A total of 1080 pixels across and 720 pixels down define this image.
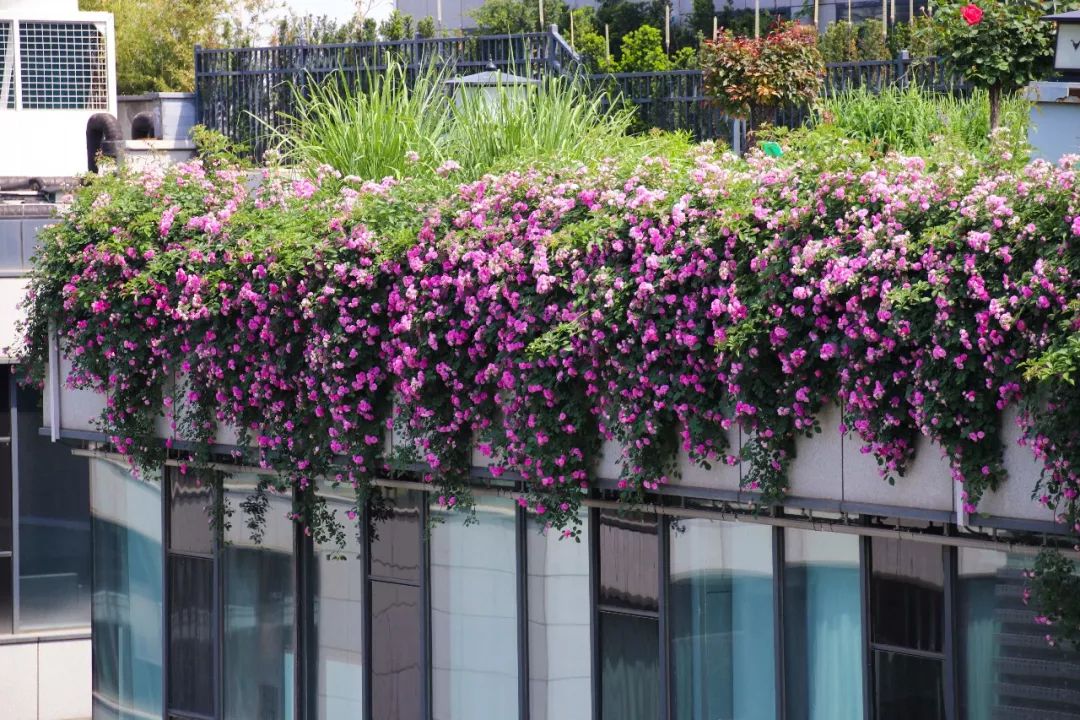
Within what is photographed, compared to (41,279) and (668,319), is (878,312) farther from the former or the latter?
(41,279)

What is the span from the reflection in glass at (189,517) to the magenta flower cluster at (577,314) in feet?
1.56

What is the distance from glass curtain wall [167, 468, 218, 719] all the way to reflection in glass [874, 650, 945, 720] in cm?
576

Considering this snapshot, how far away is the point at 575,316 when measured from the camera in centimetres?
936

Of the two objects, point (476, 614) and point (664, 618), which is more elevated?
point (664, 618)

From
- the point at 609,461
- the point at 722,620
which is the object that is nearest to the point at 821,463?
the point at 609,461

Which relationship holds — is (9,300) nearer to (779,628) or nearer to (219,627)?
(219,627)

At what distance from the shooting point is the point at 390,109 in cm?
1324

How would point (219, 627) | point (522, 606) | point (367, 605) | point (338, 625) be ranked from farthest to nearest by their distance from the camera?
1. point (219, 627)
2. point (338, 625)
3. point (367, 605)
4. point (522, 606)

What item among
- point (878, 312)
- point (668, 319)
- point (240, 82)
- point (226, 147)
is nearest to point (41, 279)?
point (226, 147)

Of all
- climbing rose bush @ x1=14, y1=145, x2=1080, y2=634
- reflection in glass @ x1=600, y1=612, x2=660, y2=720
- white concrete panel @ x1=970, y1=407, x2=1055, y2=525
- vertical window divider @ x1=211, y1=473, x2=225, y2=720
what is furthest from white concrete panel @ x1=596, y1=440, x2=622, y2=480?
vertical window divider @ x1=211, y1=473, x2=225, y2=720

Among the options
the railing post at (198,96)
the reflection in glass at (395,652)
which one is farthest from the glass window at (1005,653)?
the railing post at (198,96)

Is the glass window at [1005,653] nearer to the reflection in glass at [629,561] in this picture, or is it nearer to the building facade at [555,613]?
the building facade at [555,613]

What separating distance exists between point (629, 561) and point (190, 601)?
445 centimetres

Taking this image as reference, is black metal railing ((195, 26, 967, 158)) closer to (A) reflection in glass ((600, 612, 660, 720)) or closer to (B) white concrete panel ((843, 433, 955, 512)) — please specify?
(A) reflection in glass ((600, 612, 660, 720))
